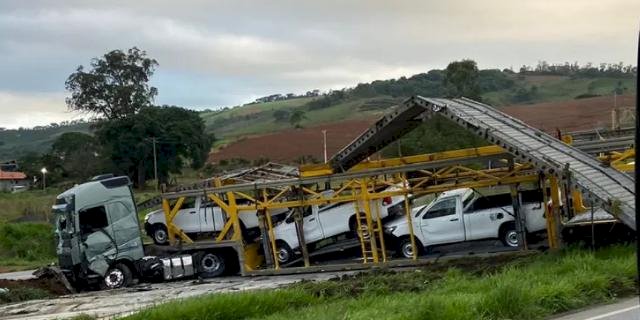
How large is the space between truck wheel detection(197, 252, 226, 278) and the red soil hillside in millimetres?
40049

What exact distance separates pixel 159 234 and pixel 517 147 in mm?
11406

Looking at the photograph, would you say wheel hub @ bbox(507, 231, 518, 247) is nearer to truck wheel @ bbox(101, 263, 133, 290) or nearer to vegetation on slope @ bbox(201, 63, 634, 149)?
truck wheel @ bbox(101, 263, 133, 290)

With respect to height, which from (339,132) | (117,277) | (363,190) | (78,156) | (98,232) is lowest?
(117,277)

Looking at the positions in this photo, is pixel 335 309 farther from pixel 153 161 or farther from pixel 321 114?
pixel 321 114

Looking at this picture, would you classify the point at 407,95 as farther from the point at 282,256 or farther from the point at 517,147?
the point at 517,147

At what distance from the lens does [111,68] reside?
77.8 metres

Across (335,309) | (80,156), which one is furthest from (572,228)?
(80,156)

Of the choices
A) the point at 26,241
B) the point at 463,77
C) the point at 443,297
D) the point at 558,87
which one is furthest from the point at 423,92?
the point at 443,297

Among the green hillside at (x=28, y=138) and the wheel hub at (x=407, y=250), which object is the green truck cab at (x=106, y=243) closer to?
the wheel hub at (x=407, y=250)

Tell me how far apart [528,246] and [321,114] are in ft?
293

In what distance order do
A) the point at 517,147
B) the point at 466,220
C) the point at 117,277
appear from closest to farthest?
the point at 517,147 < the point at 466,220 < the point at 117,277

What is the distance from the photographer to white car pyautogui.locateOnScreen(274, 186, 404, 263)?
65.7 feet

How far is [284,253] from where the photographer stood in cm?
2080

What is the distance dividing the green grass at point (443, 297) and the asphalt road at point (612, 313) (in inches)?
11.9
